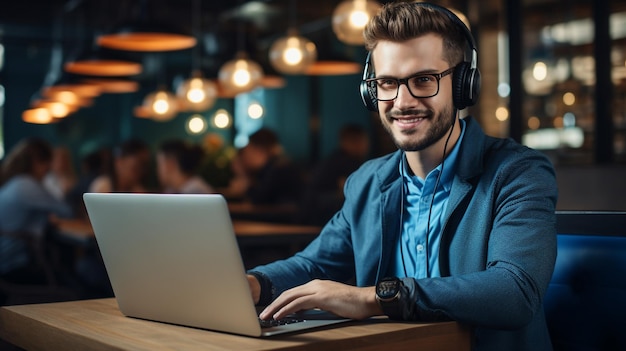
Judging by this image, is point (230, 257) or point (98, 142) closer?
point (230, 257)

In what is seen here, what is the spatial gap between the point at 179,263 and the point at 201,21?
10682 millimetres

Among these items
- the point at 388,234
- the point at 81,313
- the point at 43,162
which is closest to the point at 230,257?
the point at 81,313

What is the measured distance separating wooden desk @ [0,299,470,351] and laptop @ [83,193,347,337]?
0.03m

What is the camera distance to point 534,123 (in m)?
7.49

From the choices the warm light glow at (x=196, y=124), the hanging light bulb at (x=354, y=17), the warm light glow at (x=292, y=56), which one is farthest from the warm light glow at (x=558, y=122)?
the warm light glow at (x=196, y=124)

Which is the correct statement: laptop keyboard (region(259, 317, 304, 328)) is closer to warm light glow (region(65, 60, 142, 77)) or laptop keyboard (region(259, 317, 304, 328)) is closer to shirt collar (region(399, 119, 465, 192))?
shirt collar (region(399, 119, 465, 192))

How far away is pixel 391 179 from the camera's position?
195cm

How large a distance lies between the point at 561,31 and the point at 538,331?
20.9 ft

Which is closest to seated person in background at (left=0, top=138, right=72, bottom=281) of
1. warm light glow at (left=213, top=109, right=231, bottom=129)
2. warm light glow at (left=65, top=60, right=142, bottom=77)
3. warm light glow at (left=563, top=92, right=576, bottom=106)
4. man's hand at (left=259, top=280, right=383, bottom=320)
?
warm light glow at (left=65, top=60, right=142, bottom=77)

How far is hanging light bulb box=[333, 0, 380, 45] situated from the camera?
469cm

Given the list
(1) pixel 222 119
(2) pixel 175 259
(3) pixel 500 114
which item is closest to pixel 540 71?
(3) pixel 500 114

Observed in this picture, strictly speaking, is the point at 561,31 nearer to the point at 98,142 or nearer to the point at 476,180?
the point at 476,180

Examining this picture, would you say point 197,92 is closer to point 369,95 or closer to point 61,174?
point 61,174

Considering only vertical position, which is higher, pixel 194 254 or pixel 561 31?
pixel 561 31
